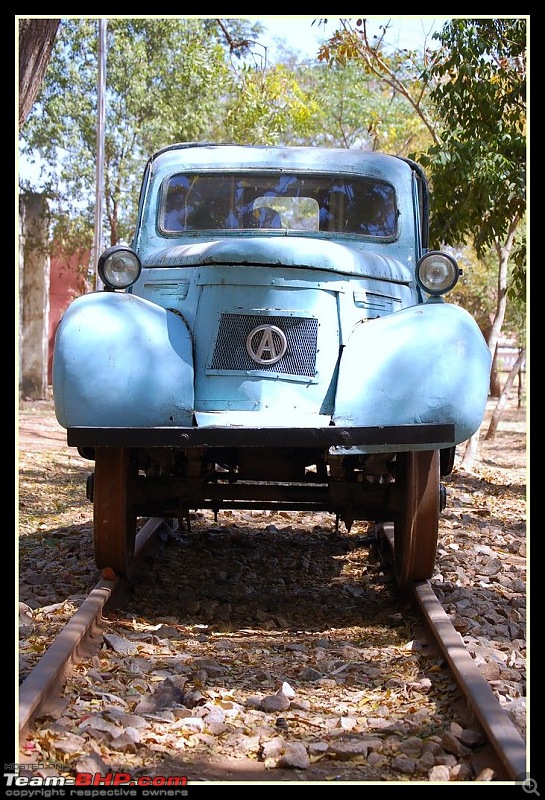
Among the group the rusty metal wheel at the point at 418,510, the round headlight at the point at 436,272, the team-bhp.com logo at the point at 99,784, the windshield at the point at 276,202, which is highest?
the windshield at the point at 276,202

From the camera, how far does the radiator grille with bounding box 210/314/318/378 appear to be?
17.1 feet

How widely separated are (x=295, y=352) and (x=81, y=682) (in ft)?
6.84

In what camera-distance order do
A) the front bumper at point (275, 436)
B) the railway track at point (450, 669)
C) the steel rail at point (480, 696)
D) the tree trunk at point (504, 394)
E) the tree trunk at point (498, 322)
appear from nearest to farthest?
the steel rail at point (480, 696) → the railway track at point (450, 669) → the front bumper at point (275, 436) → the tree trunk at point (498, 322) → the tree trunk at point (504, 394)

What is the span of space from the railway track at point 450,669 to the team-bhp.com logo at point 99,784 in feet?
0.99

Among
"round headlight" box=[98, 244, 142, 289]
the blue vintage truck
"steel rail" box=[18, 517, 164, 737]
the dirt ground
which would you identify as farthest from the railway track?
"round headlight" box=[98, 244, 142, 289]

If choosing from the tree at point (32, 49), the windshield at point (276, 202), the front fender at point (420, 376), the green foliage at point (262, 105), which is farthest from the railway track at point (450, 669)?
the green foliage at point (262, 105)

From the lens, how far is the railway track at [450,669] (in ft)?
10.2

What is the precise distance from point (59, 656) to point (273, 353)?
78.6 inches

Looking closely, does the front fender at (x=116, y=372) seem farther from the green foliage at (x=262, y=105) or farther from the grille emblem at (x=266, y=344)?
the green foliage at (x=262, y=105)

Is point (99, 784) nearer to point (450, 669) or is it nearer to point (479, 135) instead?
point (450, 669)

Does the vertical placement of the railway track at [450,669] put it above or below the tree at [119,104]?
below

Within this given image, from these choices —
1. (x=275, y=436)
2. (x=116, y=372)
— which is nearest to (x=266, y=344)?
(x=275, y=436)

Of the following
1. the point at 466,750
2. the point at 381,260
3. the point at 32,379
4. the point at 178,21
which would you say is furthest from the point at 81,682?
the point at 178,21

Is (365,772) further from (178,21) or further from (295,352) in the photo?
(178,21)
